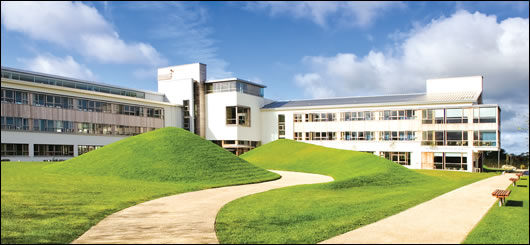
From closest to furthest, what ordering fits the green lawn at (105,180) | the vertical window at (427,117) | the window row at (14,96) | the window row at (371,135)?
the green lawn at (105,180)
the window row at (14,96)
the vertical window at (427,117)
the window row at (371,135)

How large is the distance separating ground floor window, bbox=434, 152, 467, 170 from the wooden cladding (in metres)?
45.5

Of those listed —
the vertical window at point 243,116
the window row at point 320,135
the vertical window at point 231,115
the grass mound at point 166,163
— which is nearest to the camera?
the grass mound at point 166,163

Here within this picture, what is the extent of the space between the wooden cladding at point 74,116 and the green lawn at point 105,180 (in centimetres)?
2186

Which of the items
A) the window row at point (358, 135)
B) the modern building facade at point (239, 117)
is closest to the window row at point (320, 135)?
the modern building facade at point (239, 117)

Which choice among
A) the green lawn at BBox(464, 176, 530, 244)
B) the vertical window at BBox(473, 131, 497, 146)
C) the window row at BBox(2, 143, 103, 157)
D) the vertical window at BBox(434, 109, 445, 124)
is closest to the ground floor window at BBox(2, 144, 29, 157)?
the window row at BBox(2, 143, 103, 157)

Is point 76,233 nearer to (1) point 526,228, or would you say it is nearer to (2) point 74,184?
(2) point 74,184

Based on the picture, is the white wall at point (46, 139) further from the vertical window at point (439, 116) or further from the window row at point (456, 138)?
the vertical window at point (439, 116)

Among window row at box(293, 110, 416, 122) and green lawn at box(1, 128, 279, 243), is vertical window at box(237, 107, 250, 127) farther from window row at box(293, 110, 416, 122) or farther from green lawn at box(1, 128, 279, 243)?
green lawn at box(1, 128, 279, 243)

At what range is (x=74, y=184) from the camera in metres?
21.0

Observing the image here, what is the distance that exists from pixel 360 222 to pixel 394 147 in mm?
52369

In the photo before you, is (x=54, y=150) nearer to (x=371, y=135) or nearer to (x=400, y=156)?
(x=371, y=135)

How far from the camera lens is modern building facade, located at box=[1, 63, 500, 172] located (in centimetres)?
5034

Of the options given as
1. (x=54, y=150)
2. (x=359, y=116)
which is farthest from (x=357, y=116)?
(x=54, y=150)

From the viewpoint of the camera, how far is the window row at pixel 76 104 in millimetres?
47750
